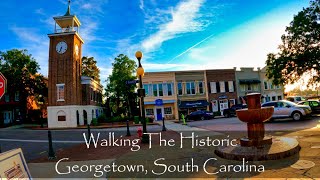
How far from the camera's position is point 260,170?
241 inches

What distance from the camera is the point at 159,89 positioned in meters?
42.0

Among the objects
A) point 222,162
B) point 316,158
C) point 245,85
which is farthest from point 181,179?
point 245,85

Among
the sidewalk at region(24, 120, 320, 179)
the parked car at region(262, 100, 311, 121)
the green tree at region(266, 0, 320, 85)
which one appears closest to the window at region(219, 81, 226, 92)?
the green tree at region(266, 0, 320, 85)

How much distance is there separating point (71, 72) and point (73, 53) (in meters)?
2.42

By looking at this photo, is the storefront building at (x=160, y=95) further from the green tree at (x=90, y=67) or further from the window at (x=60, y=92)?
the green tree at (x=90, y=67)

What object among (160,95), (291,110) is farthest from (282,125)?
(160,95)

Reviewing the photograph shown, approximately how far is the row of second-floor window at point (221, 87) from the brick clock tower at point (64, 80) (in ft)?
66.3

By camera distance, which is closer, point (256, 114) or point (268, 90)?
point (256, 114)

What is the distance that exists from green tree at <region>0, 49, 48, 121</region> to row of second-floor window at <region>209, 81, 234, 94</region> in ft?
87.3

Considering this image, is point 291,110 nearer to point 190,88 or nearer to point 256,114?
point 256,114

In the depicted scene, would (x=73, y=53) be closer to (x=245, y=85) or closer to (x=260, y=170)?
(x=245, y=85)

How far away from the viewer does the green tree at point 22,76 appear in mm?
40369

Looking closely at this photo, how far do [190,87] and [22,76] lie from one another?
25542 mm

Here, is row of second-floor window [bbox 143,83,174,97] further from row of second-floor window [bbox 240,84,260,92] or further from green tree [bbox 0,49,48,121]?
green tree [bbox 0,49,48,121]
